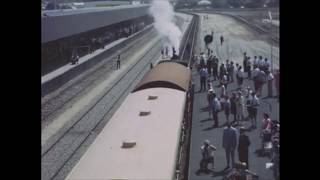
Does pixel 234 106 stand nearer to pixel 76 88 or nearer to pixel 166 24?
pixel 76 88

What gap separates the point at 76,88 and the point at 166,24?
18350 mm

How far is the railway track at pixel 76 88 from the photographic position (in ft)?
77.7

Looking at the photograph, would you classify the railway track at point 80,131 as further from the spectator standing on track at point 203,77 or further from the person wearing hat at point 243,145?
the person wearing hat at point 243,145

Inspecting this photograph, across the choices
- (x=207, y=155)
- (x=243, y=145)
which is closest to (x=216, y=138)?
(x=207, y=155)

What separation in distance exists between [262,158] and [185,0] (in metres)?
155

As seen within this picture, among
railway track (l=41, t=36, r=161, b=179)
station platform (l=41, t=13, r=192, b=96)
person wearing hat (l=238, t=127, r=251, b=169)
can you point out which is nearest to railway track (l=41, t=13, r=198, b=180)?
railway track (l=41, t=36, r=161, b=179)

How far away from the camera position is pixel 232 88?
2534 cm

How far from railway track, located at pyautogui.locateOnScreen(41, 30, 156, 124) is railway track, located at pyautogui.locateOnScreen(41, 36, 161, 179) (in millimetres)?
1532

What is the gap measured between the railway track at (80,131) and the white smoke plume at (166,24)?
960cm

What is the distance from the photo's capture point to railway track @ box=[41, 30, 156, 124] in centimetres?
2367

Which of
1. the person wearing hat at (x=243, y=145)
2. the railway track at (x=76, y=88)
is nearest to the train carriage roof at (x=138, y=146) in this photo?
the person wearing hat at (x=243, y=145)

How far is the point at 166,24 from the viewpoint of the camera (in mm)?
46469

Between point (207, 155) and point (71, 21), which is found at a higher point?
point (71, 21)
